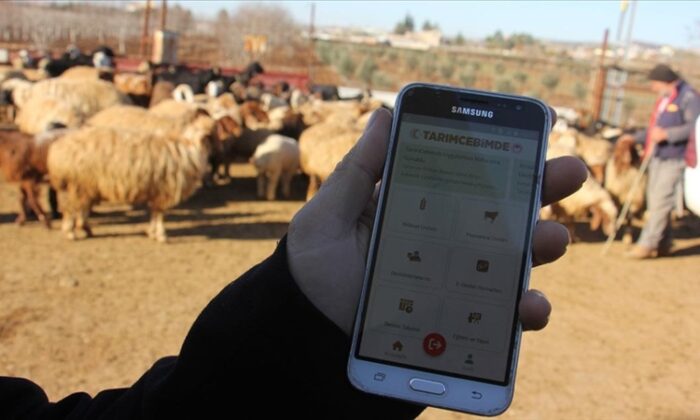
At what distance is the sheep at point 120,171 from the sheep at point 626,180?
21.6 ft

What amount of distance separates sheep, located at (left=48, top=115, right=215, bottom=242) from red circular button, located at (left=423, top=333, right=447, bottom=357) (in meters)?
6.76

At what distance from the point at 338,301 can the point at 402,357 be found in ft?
0.78

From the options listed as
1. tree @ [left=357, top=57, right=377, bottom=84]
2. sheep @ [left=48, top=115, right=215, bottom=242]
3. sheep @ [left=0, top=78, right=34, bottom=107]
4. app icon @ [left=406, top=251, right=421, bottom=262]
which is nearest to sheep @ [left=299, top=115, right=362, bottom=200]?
sheep @ [left=48, top=115, right=215, bottom=242]

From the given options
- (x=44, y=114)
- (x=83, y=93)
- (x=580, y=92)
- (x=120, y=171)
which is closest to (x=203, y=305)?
(x=120, y=171)

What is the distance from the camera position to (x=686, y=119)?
8.18 meters

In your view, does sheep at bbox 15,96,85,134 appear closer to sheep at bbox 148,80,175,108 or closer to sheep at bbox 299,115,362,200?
sheep at bbox 299,115,362,200

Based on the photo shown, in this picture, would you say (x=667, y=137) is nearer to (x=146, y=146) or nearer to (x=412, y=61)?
(x=146, y=146)

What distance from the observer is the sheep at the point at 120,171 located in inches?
298

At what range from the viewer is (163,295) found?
250 inches

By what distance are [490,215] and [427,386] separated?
1.48ft

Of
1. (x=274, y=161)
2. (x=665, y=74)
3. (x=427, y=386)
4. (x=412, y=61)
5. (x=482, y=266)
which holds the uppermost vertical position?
(x=412, y=61)

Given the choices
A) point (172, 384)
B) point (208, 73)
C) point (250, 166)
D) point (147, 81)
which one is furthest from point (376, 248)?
point (208, 73)

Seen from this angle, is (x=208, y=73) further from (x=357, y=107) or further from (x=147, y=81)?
(x=357, y=107)

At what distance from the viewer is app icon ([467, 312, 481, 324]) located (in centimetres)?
156
